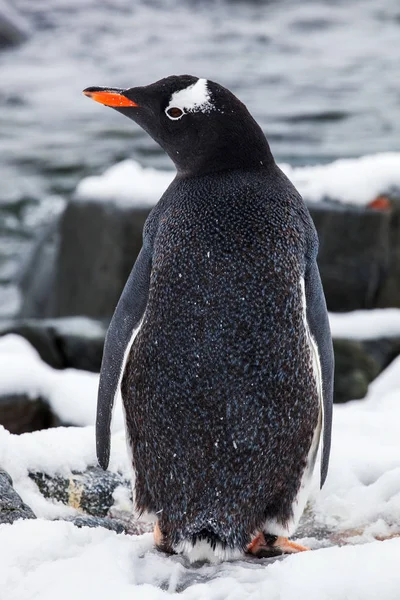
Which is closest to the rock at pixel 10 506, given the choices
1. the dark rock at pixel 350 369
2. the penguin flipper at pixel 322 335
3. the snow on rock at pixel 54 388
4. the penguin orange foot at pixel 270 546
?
the penguin orange foot at pixel 270 546

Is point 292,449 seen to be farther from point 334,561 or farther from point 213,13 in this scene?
point 213,13

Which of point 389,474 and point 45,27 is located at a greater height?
point 45,27

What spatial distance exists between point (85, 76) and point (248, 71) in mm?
1995

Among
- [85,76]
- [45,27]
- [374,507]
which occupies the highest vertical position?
[45,27]

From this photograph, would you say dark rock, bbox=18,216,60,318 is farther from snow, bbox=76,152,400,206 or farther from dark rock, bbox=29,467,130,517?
dark rock, bbox=29,467,130,517

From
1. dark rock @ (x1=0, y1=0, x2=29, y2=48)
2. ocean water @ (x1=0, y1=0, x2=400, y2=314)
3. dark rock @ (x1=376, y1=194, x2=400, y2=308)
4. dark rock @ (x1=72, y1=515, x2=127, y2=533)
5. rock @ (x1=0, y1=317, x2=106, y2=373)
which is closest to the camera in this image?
dark rock @ (x1=72, y1=515, x2=127, y2=533)

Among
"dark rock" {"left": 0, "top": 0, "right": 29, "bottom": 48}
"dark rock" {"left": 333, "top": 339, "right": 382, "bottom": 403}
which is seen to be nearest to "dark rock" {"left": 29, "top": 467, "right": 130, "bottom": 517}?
"dark rock" {"left": 333, "top": 339, "right": 382, "bottom": 403}

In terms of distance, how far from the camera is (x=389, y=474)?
2.39m

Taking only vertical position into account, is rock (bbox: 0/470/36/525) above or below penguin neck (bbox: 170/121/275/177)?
below

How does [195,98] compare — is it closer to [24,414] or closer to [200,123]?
[200,123]

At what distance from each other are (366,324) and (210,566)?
2421 mm

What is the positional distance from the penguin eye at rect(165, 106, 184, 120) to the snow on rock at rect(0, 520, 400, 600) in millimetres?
880

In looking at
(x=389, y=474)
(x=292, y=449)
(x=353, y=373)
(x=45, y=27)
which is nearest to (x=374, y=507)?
(x=389, y=474)

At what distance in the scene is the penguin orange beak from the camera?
213 centimetres
